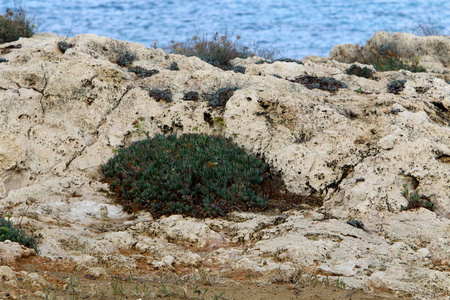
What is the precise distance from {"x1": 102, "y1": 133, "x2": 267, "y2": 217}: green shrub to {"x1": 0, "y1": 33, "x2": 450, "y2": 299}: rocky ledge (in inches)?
9.8

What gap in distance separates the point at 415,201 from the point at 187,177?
141 inches

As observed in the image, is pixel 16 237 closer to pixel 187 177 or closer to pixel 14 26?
pixel 187 177

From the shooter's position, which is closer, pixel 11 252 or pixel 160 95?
pixel 11 252

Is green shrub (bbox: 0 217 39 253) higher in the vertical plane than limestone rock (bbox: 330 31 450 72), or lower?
lower

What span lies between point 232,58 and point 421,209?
9.63 metres

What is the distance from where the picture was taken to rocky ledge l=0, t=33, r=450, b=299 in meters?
6.45

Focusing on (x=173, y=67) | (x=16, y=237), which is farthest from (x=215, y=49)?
(x=16, y=237)

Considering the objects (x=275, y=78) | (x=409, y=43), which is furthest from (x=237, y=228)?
(x=409, y=43)

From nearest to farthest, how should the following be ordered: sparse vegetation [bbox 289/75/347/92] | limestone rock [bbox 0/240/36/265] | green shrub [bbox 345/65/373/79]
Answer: limestone rock [bbox 0/240/36/265] < sparse vegetation [bbox 289/75/347/92] < green shrub [bbox 345/65/373/79]

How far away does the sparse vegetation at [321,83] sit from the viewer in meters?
11.0

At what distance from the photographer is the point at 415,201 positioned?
26.4 feet

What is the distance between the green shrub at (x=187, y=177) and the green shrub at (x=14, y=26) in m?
7.76

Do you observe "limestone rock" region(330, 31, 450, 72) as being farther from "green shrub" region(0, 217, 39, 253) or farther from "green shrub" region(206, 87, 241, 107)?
"green shrub" region(0, 217, 39, 253)

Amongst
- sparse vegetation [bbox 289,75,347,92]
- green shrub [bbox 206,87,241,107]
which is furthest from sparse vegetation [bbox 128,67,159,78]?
sparse vegetation [bbox 289,75,347,92]
